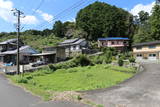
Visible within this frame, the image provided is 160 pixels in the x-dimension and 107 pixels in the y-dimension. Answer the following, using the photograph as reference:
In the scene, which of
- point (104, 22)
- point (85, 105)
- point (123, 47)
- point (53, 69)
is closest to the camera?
point (85, 105)

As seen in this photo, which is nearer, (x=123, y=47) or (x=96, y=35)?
(x=123, y=47)

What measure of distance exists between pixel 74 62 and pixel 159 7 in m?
27.8

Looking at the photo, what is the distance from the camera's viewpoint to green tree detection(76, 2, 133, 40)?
2237 inches

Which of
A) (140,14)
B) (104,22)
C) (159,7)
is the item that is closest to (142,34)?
(159,7)

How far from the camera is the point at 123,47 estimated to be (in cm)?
5253

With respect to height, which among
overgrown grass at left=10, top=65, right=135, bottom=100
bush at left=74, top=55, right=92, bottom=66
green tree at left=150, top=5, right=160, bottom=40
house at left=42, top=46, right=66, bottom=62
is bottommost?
overgrown grass at left=10, top=65, right=135, bottom=100

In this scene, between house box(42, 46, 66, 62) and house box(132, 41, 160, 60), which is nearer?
house box(132, 41, 160, 60)

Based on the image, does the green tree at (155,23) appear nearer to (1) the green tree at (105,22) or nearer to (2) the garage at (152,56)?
(2) the garage at (152,56)

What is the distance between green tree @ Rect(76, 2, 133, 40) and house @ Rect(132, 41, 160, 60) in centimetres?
1843

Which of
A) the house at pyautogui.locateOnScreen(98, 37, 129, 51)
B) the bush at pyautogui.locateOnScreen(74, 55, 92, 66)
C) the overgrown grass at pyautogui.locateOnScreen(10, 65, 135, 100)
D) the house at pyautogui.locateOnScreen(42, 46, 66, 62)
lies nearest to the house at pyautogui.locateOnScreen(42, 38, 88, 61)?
the house at pyautogui.locateOnScreen(42, 46, 66, 62)

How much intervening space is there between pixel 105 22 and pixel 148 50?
23.4m

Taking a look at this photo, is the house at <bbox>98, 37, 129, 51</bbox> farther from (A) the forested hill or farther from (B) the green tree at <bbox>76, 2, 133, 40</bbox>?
(B) the green tree at <bbox>76, 2, 133, 40</bbox>

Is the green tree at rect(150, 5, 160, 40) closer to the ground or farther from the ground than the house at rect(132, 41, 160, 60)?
farther from the ground

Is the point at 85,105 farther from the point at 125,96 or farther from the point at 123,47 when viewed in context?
the point at 123,47
